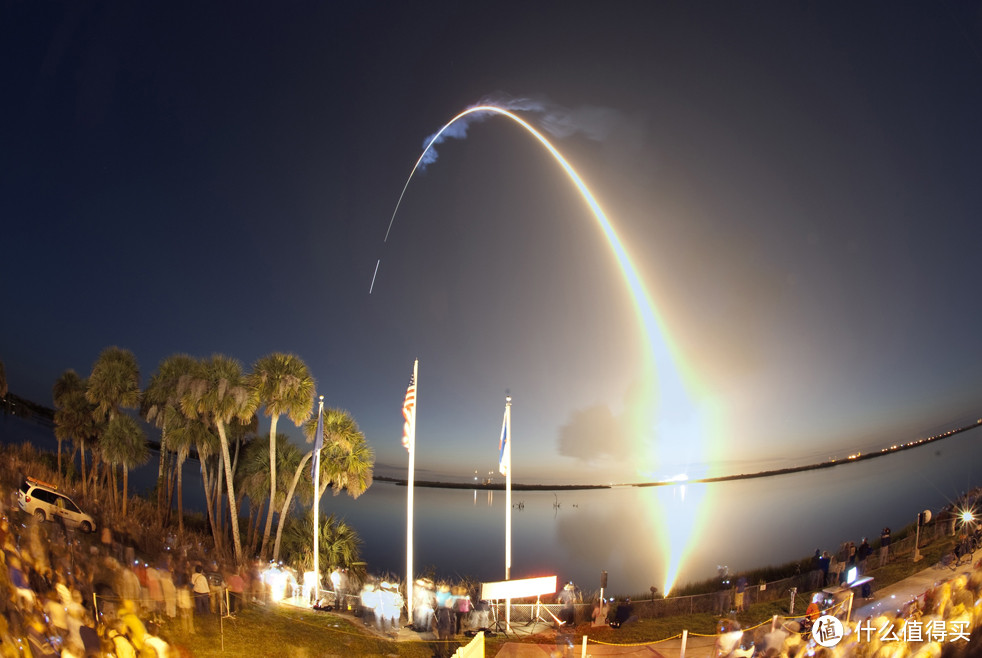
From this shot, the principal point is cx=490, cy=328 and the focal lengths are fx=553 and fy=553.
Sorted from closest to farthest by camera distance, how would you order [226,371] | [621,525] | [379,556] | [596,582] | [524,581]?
[524,581], [226,371], [596,582], [379,556], [621,525]

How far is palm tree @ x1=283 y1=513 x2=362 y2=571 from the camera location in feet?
67.3

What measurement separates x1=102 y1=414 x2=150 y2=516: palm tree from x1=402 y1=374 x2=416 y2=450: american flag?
1900cm

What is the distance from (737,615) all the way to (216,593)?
13.2 metres

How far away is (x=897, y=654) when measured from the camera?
23.4 feet

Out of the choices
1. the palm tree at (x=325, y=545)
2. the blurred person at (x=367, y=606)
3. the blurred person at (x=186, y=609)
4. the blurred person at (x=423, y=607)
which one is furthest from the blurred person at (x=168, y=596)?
the palm tree at (x=325, y=545)

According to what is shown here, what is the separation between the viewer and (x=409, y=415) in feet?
48.4

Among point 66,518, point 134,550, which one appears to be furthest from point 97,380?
point 134,550

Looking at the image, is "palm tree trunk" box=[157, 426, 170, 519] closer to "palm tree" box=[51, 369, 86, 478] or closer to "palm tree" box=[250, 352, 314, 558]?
"palm tree" box=[51, 369, 86, 478]

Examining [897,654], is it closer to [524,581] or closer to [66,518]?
[524,581]

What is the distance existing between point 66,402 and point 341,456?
19.6 m

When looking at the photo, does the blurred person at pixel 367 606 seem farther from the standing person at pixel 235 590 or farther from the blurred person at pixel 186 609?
the blurred person at pixel 186 609

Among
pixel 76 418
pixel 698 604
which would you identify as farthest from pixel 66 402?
pixel 698 604

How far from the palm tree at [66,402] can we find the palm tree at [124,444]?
5237 millimetres

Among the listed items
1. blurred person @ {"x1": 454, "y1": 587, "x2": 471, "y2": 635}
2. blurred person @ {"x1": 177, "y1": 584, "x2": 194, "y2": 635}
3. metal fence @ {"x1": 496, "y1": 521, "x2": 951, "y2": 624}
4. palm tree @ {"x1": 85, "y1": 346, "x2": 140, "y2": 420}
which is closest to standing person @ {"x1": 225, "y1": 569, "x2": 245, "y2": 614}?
blurred person @ {"x1": 177, "y1": 584, "x2": 194, "y2": 635}
